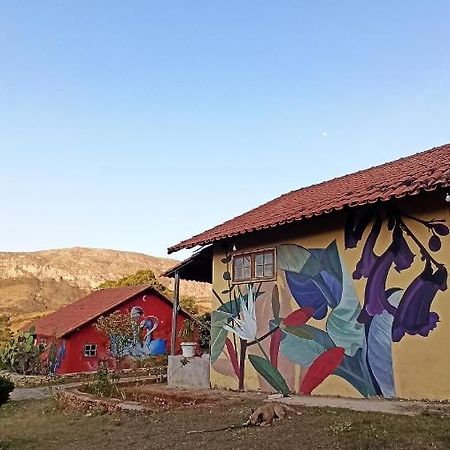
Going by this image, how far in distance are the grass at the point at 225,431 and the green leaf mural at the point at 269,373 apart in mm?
1343

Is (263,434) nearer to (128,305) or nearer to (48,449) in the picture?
(48,449)

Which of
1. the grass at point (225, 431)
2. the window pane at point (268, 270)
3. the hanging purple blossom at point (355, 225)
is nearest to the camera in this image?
the grass at point (225, 431)

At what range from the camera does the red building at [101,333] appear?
79.5ft

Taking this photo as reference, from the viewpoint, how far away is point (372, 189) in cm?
949

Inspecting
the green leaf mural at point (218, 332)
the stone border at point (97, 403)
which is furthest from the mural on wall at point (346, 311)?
the stone border at point (97, 403)

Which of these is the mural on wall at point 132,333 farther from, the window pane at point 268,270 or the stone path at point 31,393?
the window pane at point 268,270

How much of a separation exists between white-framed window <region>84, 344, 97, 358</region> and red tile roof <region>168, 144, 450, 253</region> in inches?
543

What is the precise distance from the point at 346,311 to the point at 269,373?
254 cm

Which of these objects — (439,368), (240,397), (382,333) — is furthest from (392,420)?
(240,397)

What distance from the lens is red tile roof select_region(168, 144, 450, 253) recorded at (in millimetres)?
8312

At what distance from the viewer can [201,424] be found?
7.13 meters

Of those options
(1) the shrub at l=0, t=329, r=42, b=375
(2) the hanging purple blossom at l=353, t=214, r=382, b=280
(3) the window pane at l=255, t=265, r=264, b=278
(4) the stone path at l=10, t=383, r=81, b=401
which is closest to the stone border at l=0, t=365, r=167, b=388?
(1) the shrub at l=0, t=329, r=42, b=375

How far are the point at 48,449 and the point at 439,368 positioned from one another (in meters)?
5.98

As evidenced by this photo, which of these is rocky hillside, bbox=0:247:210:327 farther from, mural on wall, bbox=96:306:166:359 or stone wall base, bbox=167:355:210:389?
stone wall base, bbox=167:355:210:389
